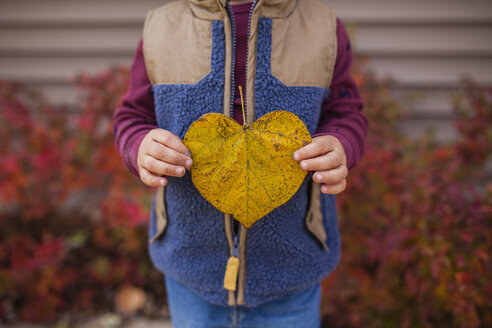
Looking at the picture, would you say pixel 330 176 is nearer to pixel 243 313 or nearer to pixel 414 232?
pixel 243 313

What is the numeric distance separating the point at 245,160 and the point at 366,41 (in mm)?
1760

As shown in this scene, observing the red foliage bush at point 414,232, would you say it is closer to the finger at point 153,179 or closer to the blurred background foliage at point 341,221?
the blurred background foliage at point 341,221

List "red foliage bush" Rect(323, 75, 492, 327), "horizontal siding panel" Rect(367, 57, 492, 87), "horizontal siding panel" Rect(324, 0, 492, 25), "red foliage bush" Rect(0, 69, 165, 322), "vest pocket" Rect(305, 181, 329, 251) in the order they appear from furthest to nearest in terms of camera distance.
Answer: "horizontal siding panel" Rect(367, 57, 492, 87), "horizontal siding panel" Rect(324, 0, 492, 25), "red foliage bush" Rect(0, 69, 165, 322), "red foliage bush" Rect(323, 75, 492, 327), "vest pocket" Rect(305, 181, 329, 251)

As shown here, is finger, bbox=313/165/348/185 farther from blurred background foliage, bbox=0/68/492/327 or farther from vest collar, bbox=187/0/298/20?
blurred background foliage, bbox=0/68/492/327

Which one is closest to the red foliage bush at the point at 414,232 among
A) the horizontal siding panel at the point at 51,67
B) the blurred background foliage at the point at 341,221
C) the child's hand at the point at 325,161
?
the blurred background foliage at the point at 341,221

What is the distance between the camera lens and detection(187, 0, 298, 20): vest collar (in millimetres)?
835

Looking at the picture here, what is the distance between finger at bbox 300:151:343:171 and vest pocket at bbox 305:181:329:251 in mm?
187

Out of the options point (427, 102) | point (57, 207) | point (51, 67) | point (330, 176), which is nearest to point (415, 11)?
point (427, 102)

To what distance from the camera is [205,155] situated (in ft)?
2.31

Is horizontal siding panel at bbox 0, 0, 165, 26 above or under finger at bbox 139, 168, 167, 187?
above

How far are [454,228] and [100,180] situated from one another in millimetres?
1838

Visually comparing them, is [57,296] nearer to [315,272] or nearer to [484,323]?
[315,272]

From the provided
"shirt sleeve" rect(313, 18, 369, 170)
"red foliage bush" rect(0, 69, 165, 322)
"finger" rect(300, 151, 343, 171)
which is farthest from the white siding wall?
"finger" rect(300, 151, 343, 171)

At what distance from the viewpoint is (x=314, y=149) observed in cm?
71
